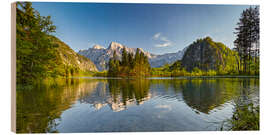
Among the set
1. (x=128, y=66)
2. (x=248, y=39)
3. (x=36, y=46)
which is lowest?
(x=128, y=66)

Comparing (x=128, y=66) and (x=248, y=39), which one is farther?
(x=128, y=66)

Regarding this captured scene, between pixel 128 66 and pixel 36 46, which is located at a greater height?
pixel 36 46

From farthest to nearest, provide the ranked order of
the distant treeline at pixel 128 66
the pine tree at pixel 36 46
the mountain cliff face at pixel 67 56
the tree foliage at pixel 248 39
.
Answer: the distant treeline at pixel 128 66 → the mountain cliff face at pixel 67 56 → the pine tree at pixel 36 46 → the tree foliage at pixel 248 39

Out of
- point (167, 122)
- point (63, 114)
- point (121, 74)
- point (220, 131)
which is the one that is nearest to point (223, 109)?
point (220, 131)

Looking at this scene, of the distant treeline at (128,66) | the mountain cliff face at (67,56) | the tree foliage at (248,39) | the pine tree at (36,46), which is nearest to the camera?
the tree foliage at (248,39)

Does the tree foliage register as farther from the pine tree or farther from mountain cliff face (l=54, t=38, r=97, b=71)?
mountain cliff face (l=54, t=38, r=97, b=71)

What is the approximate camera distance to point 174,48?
12.7m

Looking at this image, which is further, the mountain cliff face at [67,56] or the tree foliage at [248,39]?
the mountain cliff face at [67,56]

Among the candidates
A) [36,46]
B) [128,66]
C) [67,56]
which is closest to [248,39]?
[36,46]

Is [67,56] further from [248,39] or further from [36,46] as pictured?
[248,39]

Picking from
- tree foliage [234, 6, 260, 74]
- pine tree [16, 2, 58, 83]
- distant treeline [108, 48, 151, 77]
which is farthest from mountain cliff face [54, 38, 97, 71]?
tree foliage [234, 6, 260, 74]

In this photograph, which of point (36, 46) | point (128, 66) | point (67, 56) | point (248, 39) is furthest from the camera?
point (128, 66)

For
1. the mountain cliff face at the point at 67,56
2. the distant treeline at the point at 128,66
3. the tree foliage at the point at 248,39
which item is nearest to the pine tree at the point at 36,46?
the mountain cliff face at the point at 67,56

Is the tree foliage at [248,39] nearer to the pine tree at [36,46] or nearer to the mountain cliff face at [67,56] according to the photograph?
the pine tree at [36,46]
